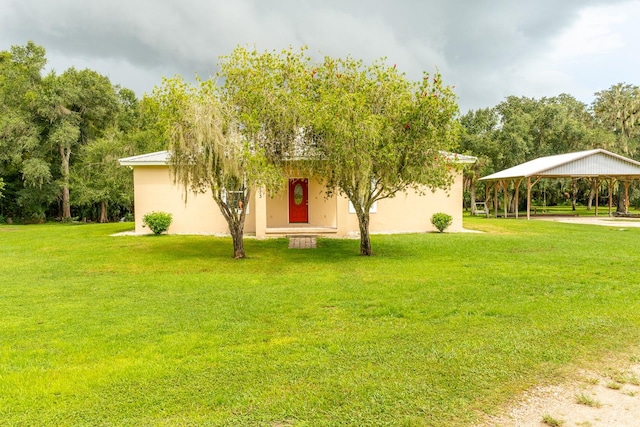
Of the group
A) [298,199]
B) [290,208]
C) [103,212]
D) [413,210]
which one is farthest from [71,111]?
A: [413,210]

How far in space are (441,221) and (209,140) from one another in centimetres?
1020

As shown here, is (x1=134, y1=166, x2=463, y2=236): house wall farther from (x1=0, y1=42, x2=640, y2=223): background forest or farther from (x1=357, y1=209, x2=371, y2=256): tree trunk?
(x1=0, y1=42, x2=640, y2=223): background forest

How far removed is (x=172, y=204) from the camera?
16.3 metres

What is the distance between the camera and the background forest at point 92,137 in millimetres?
27266

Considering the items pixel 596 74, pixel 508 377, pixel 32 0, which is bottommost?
pixel 508 377

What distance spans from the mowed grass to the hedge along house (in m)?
6.49

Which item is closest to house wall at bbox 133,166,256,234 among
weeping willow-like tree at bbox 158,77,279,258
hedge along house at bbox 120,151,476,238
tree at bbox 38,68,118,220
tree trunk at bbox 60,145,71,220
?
hedge along house at bbox 120,151,476,238

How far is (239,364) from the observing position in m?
3.96

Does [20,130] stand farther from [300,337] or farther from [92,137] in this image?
[300,337]

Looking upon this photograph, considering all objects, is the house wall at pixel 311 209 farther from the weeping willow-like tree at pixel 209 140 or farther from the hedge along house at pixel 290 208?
the weeping willow-like tree at pixel 209 140

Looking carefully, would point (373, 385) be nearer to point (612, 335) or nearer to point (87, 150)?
point (612, 335)

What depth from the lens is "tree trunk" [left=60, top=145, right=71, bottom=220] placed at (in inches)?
1120

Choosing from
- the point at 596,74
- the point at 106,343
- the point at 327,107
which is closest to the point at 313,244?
the point at 327,107

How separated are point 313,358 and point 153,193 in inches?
549
